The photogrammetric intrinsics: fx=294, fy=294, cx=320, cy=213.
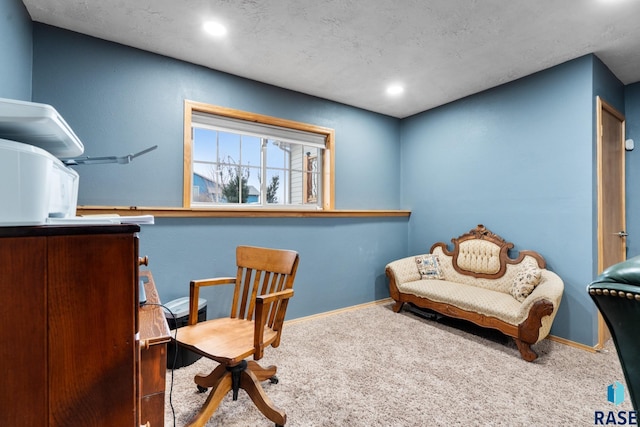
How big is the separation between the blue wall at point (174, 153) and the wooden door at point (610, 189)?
7.12 feet

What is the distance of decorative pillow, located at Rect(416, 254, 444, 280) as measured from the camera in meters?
3.43

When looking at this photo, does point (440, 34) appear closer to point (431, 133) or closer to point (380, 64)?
point (380, 64)

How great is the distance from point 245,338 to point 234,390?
34 centimetres

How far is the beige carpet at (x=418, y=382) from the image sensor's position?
1.65 m

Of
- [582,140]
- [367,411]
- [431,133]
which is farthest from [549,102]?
[367,411]

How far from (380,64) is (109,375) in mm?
2837

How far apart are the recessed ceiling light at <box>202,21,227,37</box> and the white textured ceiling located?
48 mm

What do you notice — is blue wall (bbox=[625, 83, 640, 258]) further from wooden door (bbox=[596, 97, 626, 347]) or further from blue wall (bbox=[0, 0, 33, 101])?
blue wall (bbox=[0, 0, 33, 101])

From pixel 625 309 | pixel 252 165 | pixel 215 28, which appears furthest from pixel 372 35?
pixel 625 309

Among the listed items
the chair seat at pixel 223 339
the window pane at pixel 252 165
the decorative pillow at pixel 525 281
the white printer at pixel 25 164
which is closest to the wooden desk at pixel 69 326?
the white printer at pixel 25 164

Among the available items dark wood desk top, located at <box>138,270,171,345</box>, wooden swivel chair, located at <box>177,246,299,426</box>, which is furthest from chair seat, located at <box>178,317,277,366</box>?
dark wood desk top, located at <box>138,270,171,345</box>

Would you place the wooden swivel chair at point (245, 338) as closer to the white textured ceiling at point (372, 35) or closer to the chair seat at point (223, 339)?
the chair seat at point (223, 339)

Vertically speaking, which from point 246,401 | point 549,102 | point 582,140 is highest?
point 549,102

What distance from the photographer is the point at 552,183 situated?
272 centimetres
